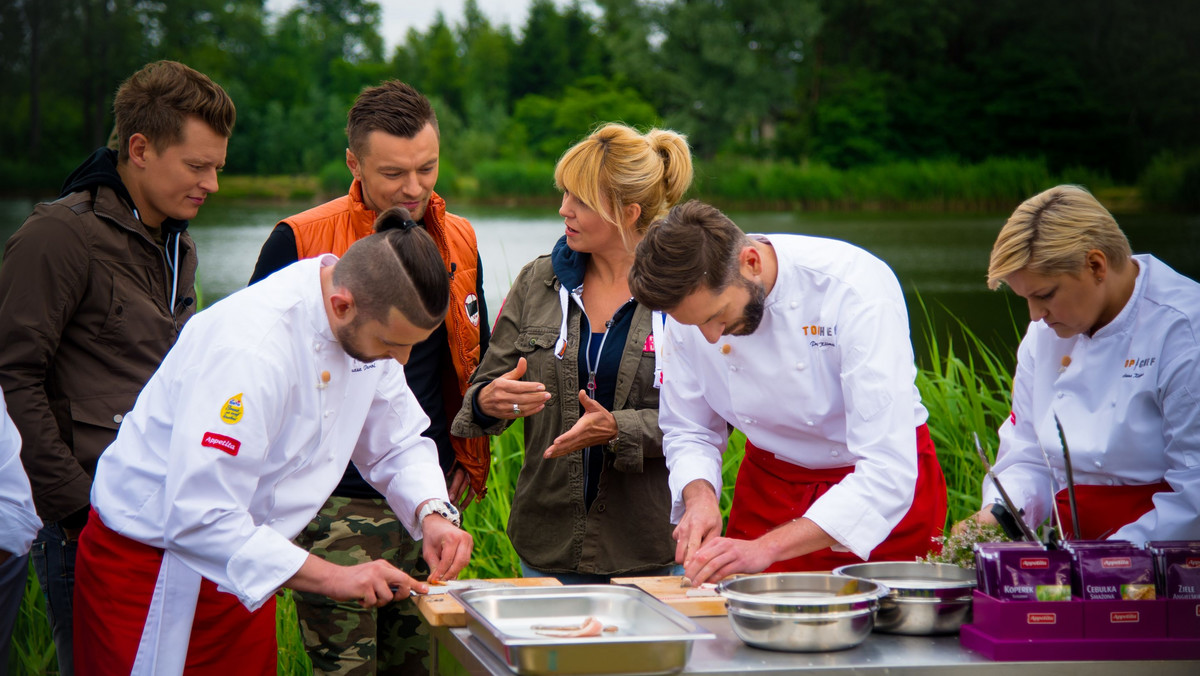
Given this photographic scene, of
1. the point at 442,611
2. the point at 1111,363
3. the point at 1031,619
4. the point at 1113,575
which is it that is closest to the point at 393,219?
the point at 442,611

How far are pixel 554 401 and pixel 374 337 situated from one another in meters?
1.02

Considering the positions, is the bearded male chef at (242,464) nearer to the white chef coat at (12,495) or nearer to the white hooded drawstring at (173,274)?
the white chef coat at (12,495)

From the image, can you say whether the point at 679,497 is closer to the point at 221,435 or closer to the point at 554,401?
the point at 554,401

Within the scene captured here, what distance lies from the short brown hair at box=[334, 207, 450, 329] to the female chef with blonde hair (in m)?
1.41

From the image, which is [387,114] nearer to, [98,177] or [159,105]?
[159,105]

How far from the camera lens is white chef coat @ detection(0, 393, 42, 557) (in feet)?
7.46

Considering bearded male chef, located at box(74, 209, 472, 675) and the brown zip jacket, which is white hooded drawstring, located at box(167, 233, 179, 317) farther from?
bearded male chef, located at box(74, 209, 472, 675)

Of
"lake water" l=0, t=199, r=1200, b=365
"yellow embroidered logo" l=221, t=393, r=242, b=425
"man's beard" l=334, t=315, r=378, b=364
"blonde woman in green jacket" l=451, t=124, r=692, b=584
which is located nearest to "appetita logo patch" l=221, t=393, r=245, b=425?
"yellow embroidered logo" l=221, t=393, r=242, b=425

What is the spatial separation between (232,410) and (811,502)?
1.43 m

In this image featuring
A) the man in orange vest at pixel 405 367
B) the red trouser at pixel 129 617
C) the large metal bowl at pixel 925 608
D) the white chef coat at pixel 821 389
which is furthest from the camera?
the man in orange vest at pixel 405 367

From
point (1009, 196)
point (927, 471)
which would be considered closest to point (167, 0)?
point (1009, 196)

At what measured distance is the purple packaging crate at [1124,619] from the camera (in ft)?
6.22

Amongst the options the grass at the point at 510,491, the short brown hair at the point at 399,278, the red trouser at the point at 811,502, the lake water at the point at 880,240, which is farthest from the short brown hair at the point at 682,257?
the lake water at the point at 880,240

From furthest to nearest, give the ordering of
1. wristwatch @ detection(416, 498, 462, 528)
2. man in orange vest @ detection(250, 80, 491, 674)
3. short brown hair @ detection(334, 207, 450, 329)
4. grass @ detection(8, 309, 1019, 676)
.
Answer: grass @ detection(8, 309, 1019, 676)
man in orange vest @ detection(250, 80, 491, 674)
wristwatch @ detection(416, 498, 462, 528)
short brown hair @ detection(334, 207, 450, 329)
